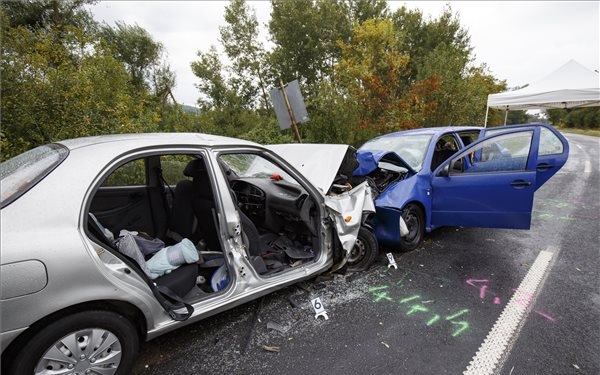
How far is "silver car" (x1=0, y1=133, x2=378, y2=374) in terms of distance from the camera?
1.42 meters

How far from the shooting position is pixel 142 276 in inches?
70.0

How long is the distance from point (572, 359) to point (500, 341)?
0.43 metres

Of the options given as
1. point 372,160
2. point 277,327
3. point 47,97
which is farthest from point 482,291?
point 47,97

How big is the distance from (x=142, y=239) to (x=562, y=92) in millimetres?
10802

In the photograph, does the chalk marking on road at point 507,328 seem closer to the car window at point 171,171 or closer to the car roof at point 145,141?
the car roof at point 145,141

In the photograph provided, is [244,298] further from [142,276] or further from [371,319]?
[371,319]

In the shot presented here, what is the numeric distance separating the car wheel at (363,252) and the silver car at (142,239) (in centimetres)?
1

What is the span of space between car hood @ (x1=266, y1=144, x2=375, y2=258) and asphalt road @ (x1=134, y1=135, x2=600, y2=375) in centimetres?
66

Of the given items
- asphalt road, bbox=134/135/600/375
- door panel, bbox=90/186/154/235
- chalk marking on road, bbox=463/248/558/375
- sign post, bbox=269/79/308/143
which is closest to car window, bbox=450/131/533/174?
asphalt road, bbox=134/135/600/375

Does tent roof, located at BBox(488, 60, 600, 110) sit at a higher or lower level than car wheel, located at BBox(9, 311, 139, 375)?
higher

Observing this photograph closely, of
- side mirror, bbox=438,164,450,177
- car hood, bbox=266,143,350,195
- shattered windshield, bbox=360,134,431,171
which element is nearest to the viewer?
car hood, bbox=266,143,350,195

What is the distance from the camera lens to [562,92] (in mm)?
8164

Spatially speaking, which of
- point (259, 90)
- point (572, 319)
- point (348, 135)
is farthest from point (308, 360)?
point (259, 90)

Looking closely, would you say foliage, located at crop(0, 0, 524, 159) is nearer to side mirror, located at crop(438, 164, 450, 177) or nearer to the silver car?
the silver car
